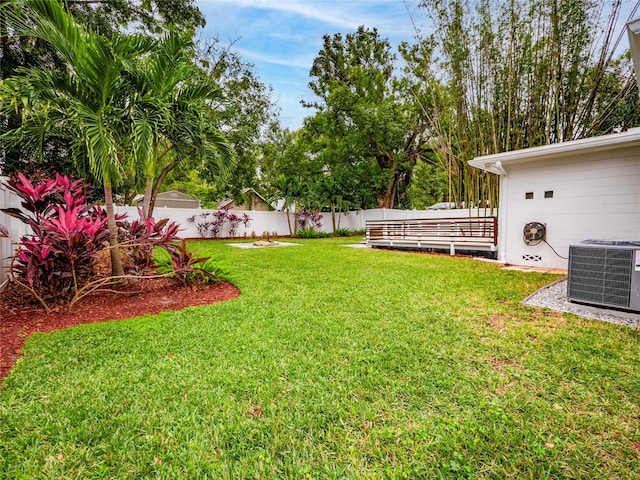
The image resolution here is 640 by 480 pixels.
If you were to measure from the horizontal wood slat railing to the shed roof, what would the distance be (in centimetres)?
163

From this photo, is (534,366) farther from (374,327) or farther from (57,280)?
(57,280)

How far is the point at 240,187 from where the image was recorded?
13.8m

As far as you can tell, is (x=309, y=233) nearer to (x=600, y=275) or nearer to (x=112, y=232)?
(x=112, y=232)

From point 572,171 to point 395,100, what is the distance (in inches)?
424

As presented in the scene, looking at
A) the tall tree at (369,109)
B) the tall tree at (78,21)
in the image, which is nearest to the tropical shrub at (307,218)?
the tall tree at (369,109)

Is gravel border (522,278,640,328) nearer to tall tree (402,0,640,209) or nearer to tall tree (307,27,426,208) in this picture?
tall tree (402,0,640,209)

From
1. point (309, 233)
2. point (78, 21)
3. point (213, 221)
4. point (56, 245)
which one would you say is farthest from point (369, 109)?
point (56, 245)

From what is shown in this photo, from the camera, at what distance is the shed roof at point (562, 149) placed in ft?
15.8

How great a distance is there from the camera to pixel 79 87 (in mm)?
3537

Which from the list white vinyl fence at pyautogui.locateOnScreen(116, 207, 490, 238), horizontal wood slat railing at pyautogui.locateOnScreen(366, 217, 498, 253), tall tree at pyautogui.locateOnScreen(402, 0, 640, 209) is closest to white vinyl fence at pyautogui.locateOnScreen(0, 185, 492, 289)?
white vinyl fence at pyautogui.locateOnScreen(116, 207, 490, 238)

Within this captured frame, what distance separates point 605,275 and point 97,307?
5.85m

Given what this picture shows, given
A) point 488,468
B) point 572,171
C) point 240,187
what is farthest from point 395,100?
point 488,468

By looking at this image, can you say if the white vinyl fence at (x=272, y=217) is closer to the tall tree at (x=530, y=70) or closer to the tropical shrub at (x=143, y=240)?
the tropical shrub at (x=143, y=240)

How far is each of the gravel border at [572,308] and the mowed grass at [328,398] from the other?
12.5 inches
